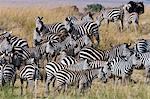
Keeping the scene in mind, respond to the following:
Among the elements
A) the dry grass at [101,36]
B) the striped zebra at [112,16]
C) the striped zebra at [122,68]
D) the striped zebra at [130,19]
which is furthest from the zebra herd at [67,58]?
the striped zebra at [130,19]

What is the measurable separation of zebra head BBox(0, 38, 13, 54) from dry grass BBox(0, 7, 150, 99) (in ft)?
3.97

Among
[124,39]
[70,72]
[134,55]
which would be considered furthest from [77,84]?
[124,39]

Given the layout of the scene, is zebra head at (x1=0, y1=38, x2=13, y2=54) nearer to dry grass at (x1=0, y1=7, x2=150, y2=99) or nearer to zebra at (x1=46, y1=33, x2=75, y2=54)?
zebra at (x1=46, y1=33, x2=75, y2=54)

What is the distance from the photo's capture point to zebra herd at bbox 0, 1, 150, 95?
12375 millimetres

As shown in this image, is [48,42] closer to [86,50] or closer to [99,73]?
[86,50]

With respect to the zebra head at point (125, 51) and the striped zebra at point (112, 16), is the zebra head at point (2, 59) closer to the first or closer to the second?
the zebra head at point (125, 51)

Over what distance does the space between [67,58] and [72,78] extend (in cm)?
162

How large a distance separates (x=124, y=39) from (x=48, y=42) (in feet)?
16.9

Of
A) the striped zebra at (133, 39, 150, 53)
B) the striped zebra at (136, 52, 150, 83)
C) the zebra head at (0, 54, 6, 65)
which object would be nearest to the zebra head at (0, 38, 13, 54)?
the zebra head at (0, 54, 6, 65)

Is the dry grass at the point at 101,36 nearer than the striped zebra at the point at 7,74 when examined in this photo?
Yes

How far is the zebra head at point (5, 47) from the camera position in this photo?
581 inches

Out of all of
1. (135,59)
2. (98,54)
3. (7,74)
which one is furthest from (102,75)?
(98,54)

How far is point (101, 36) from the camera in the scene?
2027cm

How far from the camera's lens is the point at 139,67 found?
15.0 metres
